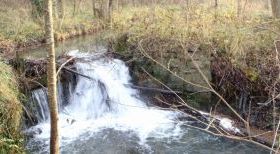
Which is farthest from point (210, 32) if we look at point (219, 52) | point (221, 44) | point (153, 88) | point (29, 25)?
point (29, 25)

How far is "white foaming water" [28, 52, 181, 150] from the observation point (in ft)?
30.1

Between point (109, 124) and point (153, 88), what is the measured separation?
1.83 m

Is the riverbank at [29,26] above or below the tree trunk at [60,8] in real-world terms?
below

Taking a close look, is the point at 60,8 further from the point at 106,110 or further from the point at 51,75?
the point at 51,75

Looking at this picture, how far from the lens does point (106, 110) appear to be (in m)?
10.5

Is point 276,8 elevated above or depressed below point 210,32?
above

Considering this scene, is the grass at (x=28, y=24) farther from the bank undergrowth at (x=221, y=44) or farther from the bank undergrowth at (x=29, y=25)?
the bank undergrowth at (x=221, y=44)

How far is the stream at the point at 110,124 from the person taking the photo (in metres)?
8.19

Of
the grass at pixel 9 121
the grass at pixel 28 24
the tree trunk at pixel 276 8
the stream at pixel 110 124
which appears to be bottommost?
the stream at pixel 110 124

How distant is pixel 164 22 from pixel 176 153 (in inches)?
208

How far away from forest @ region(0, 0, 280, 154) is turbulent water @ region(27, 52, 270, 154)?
2 cm

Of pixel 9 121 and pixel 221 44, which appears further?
pixel 221 44

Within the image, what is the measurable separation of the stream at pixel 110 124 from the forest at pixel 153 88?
0.07ft

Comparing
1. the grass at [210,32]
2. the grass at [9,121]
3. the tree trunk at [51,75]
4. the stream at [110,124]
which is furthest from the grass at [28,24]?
the tree trunk at [51,75]
